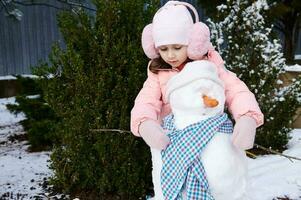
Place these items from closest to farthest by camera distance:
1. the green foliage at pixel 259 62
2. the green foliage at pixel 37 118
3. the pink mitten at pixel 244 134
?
the pink mitten at pixel 244 134 → the green foliage at pixel 259 62 → the green foliage at pixel 37 118

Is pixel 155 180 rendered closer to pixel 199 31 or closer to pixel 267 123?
pixel 199 31

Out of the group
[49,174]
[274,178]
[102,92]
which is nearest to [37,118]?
[49,174]

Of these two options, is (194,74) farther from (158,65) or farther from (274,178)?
(274,178)

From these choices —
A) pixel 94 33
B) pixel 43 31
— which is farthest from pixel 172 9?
pixel 43 31

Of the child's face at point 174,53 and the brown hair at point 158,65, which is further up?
the child's face at point 174,53

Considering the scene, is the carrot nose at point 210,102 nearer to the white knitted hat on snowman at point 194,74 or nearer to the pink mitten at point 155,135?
the white knitted hat on snowman at point 194,74

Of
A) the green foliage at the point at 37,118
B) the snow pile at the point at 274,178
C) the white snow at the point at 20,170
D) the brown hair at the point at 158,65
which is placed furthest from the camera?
the green foliage at the point at 37,118

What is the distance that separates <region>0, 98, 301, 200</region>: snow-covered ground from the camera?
3244 mm

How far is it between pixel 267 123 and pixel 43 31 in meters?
5.74

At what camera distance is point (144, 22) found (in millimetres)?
2871

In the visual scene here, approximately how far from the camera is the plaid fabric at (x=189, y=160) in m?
1.76

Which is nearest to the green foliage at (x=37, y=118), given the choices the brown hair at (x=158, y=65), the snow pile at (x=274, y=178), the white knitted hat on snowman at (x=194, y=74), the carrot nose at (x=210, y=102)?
the snow pile at (x=274, y=178)

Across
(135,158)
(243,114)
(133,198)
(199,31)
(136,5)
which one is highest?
(136,5)

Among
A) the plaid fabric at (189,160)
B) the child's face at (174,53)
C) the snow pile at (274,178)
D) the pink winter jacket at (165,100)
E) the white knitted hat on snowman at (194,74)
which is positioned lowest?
the snow pile at (274,178)
